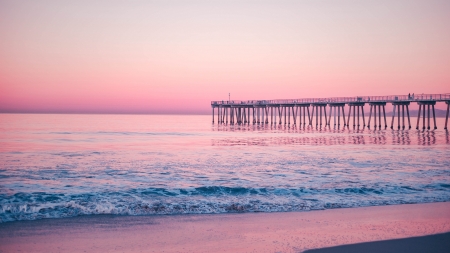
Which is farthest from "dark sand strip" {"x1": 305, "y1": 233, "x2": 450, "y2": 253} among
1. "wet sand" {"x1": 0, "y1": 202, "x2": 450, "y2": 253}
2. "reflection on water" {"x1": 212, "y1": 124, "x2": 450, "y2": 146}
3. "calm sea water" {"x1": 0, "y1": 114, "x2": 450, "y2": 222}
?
"reflection on water" {"x1": 212, "y1": 124, "x2": 450, "y2": 146}

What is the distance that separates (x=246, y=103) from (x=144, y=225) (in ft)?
199

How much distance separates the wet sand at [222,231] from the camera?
6.17m

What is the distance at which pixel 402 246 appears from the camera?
622 centimetres

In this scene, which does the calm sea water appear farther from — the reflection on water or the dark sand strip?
the reflection on water

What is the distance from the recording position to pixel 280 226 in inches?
293

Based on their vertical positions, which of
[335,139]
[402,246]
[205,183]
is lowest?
[335,139]

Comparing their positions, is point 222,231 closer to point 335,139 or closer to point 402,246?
point 402,246

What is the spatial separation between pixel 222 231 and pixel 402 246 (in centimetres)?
301

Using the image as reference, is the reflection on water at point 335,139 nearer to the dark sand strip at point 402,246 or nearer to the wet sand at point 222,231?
the wet sand at point 222,231

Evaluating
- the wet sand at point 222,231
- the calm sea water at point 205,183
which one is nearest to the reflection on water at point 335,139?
the calm sea water at point 205,183

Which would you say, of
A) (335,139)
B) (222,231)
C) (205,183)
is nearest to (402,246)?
(222,231)

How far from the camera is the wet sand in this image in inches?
243

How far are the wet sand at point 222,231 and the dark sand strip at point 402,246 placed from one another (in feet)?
0.16

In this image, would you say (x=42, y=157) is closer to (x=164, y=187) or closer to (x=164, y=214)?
(x=164, y=187)
